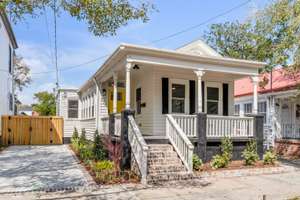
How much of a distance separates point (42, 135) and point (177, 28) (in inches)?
462

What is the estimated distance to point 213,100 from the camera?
12844 mm

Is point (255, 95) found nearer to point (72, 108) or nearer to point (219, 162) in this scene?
point (219, 162)

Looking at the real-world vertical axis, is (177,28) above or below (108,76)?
above

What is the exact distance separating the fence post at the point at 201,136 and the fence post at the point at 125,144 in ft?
8.23

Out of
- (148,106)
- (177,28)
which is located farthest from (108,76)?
(177,28)

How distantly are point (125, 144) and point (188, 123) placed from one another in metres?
2.50

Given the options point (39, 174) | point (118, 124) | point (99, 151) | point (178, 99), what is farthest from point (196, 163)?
point (39, 174)

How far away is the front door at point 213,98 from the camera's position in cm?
1274

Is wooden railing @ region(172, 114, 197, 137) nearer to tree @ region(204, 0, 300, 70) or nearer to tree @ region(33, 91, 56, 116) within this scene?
tree @ region(204, 0, 300, 70)

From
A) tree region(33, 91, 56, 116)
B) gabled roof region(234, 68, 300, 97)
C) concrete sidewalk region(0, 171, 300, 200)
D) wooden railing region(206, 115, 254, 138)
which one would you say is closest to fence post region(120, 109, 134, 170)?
concrete sidewalk region(0, 171, 300, 200)

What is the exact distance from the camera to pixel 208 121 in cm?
1077

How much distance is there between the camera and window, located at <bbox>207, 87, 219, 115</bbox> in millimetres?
12750

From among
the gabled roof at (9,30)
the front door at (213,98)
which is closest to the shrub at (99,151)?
the front door at (213,98)

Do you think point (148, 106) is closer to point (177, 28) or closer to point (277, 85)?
point (277, 85)
